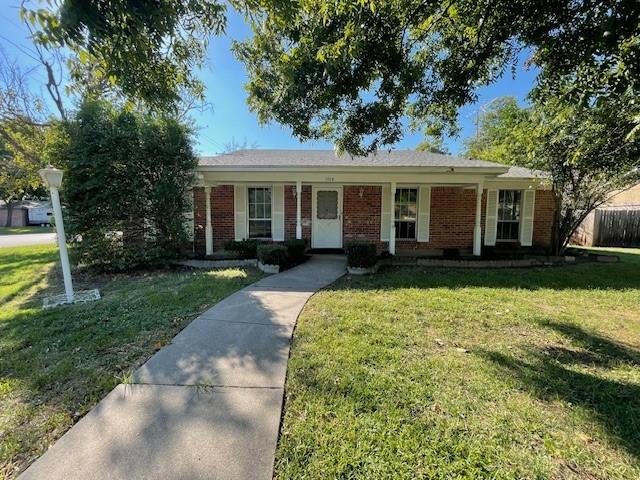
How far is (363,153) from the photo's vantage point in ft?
18.7

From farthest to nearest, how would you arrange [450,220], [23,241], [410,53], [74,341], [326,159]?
[23,241] → [326,159] → [450,220] → [410,53] → [74,341]

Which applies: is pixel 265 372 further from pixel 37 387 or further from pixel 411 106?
pixel 411 106

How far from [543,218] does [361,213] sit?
20.8 ft

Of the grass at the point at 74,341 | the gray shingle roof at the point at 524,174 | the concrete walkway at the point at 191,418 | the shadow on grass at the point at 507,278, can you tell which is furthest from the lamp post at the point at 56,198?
the gray shingle roof at the point at 524,174

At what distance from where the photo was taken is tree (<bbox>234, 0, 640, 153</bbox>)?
3.24 metres

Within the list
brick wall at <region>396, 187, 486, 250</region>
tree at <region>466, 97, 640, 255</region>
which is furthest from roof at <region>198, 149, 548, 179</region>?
brick wall at <region>396, 187, 486, 250</region>

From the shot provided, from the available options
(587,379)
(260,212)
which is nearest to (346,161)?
(260,212)

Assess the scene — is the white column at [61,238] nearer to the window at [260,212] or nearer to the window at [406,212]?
the window at [260,212]

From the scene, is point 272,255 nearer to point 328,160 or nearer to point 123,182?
point 123,182

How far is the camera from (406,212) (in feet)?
32.9

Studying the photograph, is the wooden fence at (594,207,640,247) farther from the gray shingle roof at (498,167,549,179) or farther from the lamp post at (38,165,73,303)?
the lamp post at (38,165,73,303)

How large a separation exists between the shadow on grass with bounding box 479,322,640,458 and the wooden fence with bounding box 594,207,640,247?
1500cm

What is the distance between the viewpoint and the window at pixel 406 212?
9.93 m

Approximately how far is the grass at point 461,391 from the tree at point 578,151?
2659 mm
